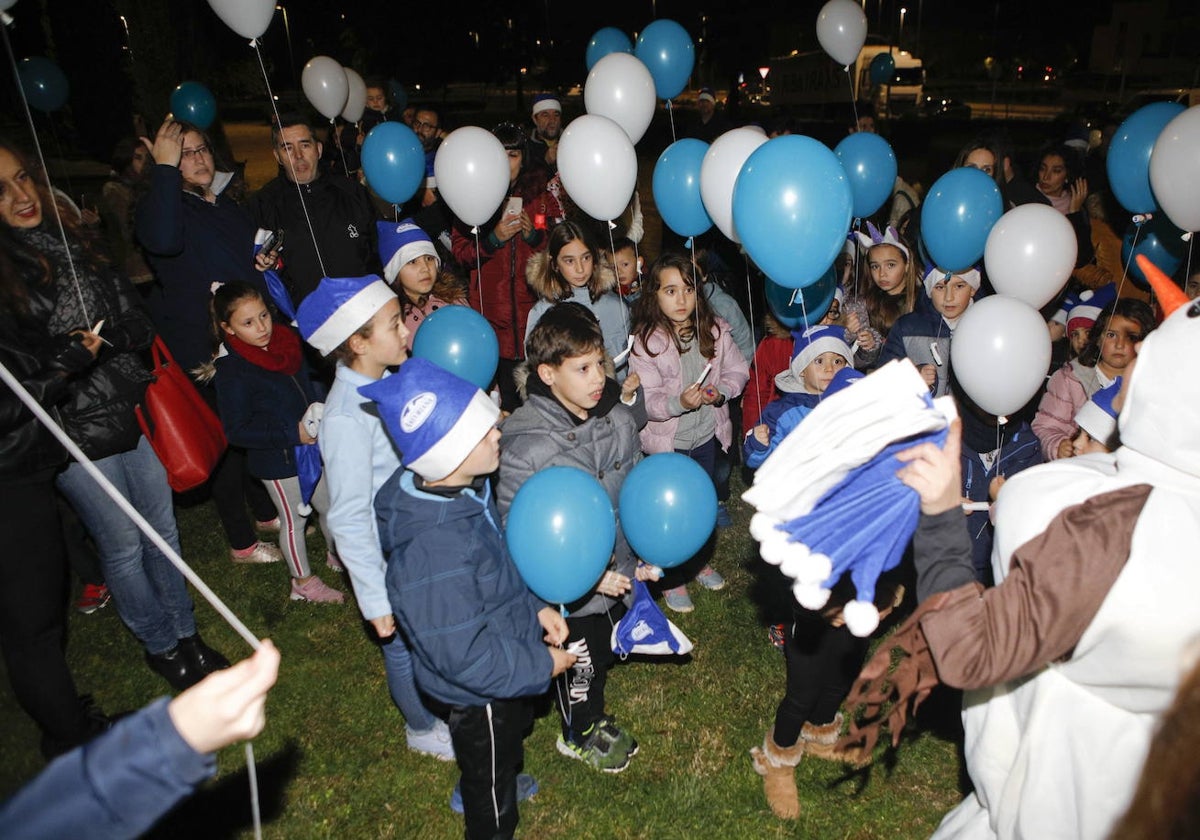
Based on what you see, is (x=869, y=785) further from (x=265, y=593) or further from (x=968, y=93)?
(x=968, y=93)

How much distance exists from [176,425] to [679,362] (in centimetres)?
247

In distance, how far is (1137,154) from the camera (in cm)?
412

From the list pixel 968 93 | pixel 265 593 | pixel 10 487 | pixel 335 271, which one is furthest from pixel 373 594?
pixel 968 93

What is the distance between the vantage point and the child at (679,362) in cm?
383

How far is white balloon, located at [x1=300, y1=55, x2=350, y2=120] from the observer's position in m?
7.16

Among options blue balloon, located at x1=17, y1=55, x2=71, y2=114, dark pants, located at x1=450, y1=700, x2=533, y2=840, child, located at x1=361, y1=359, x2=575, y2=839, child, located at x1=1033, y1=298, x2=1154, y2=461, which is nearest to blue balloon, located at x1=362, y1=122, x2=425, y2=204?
child, located at x1=361, y1=359, x2=575, y2=839

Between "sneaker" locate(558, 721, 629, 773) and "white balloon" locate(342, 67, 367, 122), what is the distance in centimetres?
777

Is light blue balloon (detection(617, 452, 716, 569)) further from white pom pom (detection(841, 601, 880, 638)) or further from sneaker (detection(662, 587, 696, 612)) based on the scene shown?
sneaker (detection(662, 587, 696, 612))

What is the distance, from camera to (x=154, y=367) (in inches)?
132

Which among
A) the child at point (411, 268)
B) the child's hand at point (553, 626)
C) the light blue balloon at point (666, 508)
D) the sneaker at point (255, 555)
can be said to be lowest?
the sneaker at point (255, 555)

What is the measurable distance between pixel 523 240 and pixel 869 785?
3.70 metres

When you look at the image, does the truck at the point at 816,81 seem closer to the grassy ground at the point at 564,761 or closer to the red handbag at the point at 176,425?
the grassy ground at the point at 564,761

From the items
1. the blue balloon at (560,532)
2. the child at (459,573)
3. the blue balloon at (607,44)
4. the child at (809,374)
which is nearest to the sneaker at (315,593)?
the child at (459,573)

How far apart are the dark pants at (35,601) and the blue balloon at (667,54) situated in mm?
4691
